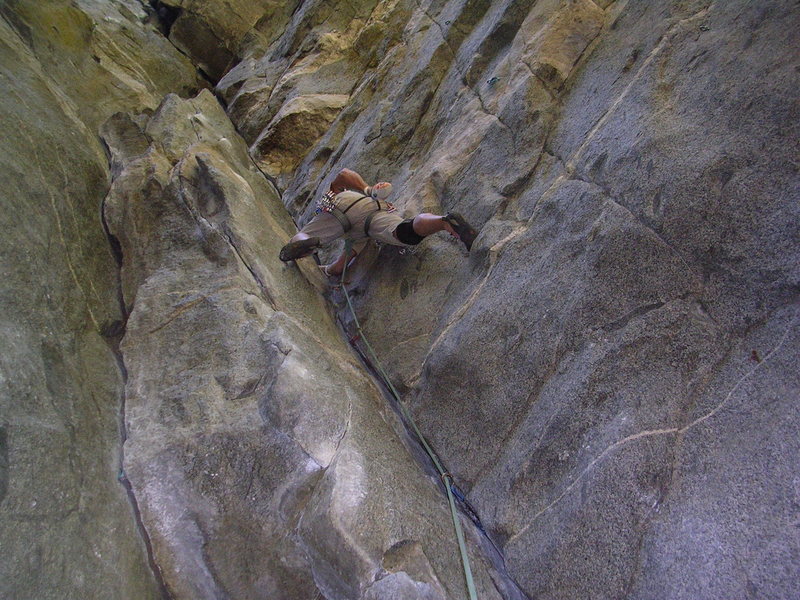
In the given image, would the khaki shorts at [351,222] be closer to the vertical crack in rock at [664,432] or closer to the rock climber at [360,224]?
the rock climber at [360,224]

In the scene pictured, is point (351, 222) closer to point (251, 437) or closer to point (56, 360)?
point (251, 437)

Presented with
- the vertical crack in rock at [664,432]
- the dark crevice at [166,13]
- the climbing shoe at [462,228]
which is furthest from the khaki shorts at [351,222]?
the dark crevice at [166,13]

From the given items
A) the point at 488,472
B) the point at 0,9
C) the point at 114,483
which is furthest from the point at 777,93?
the point at 0,9

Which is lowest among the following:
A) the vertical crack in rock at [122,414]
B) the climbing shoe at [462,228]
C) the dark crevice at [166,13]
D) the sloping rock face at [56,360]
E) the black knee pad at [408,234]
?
the dark crevice at [166,13]

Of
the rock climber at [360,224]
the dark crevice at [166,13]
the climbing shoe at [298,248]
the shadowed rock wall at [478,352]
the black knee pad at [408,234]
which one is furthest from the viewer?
the dark crevice at [166,13]

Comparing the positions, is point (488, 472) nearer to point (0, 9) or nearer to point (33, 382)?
point (33, 382)

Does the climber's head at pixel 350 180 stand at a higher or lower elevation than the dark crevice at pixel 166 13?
higher

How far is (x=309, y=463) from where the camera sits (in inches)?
118

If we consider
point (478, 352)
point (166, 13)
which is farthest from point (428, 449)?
point (166, 13)

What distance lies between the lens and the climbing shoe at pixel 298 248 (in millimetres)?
4633

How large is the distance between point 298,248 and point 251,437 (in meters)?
2.09

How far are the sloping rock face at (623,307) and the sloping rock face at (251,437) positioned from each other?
561 millimetres

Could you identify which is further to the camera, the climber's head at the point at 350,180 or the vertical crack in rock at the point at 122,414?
the climber's head at the point at 350,180

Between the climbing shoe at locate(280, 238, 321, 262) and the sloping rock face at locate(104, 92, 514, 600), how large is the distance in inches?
4.7
